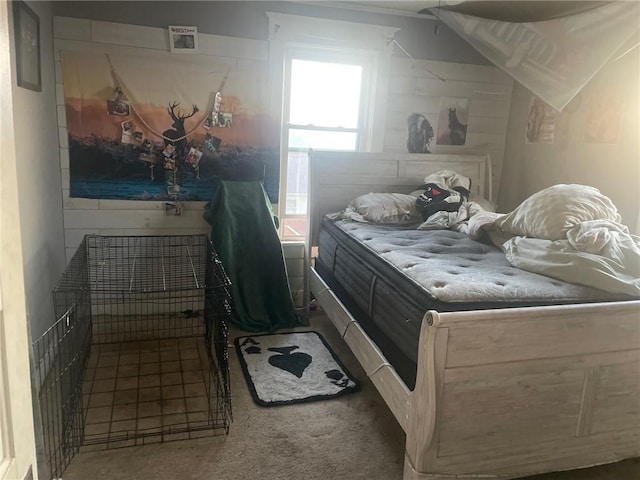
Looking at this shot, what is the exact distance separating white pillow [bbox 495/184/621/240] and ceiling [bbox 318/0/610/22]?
128 cm

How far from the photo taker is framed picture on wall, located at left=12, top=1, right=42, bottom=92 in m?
2.24

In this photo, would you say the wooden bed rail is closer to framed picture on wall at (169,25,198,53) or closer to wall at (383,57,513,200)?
wall at (383,57,513,200)

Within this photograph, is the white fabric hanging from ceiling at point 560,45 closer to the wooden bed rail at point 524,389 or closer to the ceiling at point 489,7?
the ceiling at point 489,7

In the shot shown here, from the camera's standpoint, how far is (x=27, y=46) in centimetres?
238

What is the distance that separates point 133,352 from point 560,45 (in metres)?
2.98

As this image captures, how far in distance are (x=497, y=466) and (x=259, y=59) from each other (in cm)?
276

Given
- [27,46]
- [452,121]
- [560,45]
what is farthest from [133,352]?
[560,45]

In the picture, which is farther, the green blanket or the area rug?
the green blanket

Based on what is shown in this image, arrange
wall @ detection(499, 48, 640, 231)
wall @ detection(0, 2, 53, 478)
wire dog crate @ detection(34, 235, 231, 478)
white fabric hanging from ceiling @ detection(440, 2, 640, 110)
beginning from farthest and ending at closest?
wall @ detection(499, 48, 640, 231) → white fabric hanging from ceiling @ detection(440, 2, 640, 110) → wire dog crate @ detection(34, 235, 231, 478) → wall @ detection(0, 2, 53, 478)

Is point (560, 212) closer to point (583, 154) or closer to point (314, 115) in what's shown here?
point (583, 154)

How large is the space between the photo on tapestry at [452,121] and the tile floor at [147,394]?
2333 millimetres

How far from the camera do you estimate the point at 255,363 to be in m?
2.77

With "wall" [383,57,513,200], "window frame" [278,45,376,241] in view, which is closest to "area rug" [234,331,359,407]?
"window frame" [278,45,376,241]

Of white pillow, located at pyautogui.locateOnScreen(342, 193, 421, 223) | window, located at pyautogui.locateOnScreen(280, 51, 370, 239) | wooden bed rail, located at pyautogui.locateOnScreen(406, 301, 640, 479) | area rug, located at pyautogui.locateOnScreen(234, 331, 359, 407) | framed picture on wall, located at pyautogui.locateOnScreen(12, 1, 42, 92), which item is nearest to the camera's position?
wooden bed rail, located at pyautogui.locateOnScreen(406, 301, 640, 479)
